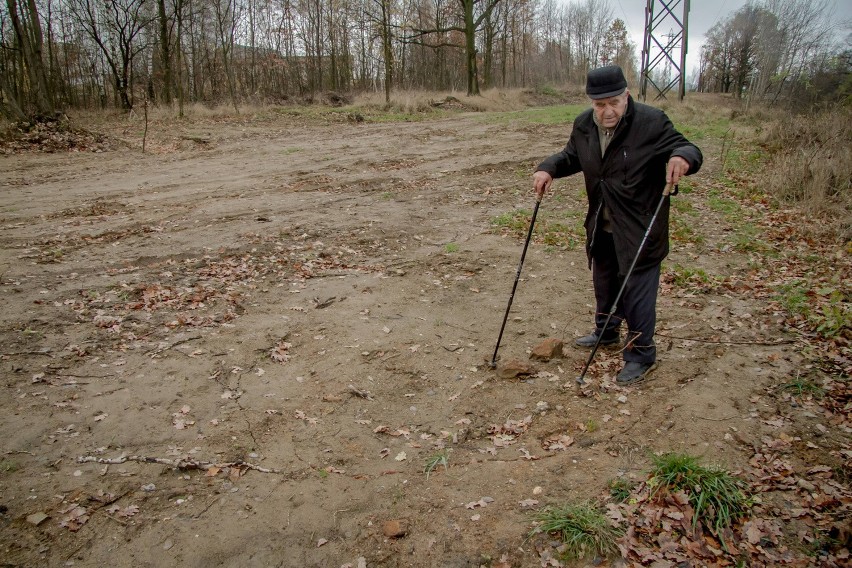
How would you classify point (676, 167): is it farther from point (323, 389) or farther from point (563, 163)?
point (323, 389)

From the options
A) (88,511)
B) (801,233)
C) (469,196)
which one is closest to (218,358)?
(88,511)

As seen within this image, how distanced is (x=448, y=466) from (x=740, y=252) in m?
6.16

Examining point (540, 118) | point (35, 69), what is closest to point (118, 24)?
point (35, 69)

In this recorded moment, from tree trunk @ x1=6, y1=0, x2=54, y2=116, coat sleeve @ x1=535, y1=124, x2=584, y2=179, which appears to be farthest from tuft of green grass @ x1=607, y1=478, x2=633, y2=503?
tree trunk @ x1=6, y1=0, x2=54, y2=116

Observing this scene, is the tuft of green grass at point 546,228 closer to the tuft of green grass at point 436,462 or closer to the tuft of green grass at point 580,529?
the tuft of green grass at point 436,462

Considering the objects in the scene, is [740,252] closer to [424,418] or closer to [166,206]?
[424,418]

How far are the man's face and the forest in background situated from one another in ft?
54.8

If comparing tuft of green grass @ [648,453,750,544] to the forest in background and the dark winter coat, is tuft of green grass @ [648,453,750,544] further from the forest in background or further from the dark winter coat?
the forest in background

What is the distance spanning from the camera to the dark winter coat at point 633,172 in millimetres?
4027

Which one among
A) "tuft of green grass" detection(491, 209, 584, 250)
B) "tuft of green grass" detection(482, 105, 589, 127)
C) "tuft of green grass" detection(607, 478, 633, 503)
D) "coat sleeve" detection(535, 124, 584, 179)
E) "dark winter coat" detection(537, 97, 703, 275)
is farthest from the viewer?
"tuft of green grass" detection(482, 105, 589, 127)

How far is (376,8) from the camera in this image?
3111 cm

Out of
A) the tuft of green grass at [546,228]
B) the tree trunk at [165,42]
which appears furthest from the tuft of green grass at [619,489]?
the tree trunk at [165,42]

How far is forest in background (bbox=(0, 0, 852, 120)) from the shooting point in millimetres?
25766

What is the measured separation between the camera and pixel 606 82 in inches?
155
